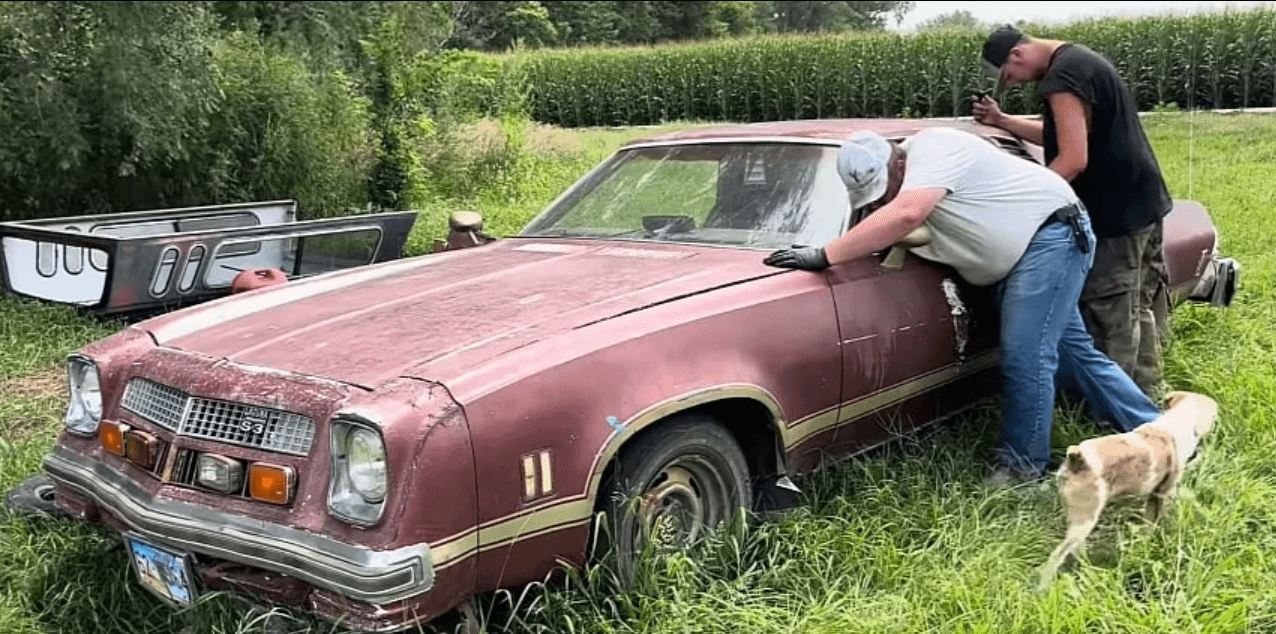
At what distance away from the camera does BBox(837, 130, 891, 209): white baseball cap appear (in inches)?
151

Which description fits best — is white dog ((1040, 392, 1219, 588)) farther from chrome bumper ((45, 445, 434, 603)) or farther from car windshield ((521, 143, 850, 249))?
chrome bumper ((45, 445, 434, 603))

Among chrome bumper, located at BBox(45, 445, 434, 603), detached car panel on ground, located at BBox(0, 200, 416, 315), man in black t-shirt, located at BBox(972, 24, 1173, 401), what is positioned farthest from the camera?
detached car panel on ground, located at BBox(0, 200, 416, 315)

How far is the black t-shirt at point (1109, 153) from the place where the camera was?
176 inches

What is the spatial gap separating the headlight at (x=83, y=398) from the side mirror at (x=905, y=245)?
2.50 meters

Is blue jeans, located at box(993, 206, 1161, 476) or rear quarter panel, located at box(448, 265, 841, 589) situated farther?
blue jeans, located at box(993, 206, 1161, 476)

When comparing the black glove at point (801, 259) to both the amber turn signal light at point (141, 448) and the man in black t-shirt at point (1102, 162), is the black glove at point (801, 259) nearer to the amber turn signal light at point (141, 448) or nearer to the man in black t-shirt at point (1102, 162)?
the man in black t-shirt at point (1102, 162)

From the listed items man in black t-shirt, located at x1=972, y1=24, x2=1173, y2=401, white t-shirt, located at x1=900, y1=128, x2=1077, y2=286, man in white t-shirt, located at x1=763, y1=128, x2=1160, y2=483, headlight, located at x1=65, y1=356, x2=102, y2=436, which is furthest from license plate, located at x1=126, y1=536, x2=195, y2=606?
man in black t-shirt, located at x1=972, y1=24, x2=1173, y2=401

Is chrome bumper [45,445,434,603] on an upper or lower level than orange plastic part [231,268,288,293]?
lower

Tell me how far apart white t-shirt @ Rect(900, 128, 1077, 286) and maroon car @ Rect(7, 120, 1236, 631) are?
0.09 m

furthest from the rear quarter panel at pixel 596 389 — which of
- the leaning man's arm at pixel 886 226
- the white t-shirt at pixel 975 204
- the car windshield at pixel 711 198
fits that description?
the white t-shirt at pixel 975 204

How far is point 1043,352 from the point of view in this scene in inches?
158

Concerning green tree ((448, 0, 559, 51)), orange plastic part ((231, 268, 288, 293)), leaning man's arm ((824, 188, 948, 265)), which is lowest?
orange plastic part ((231, 268, 288, 293))

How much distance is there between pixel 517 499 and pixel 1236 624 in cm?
188

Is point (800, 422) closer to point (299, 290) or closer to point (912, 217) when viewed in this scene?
point (912, 217)
